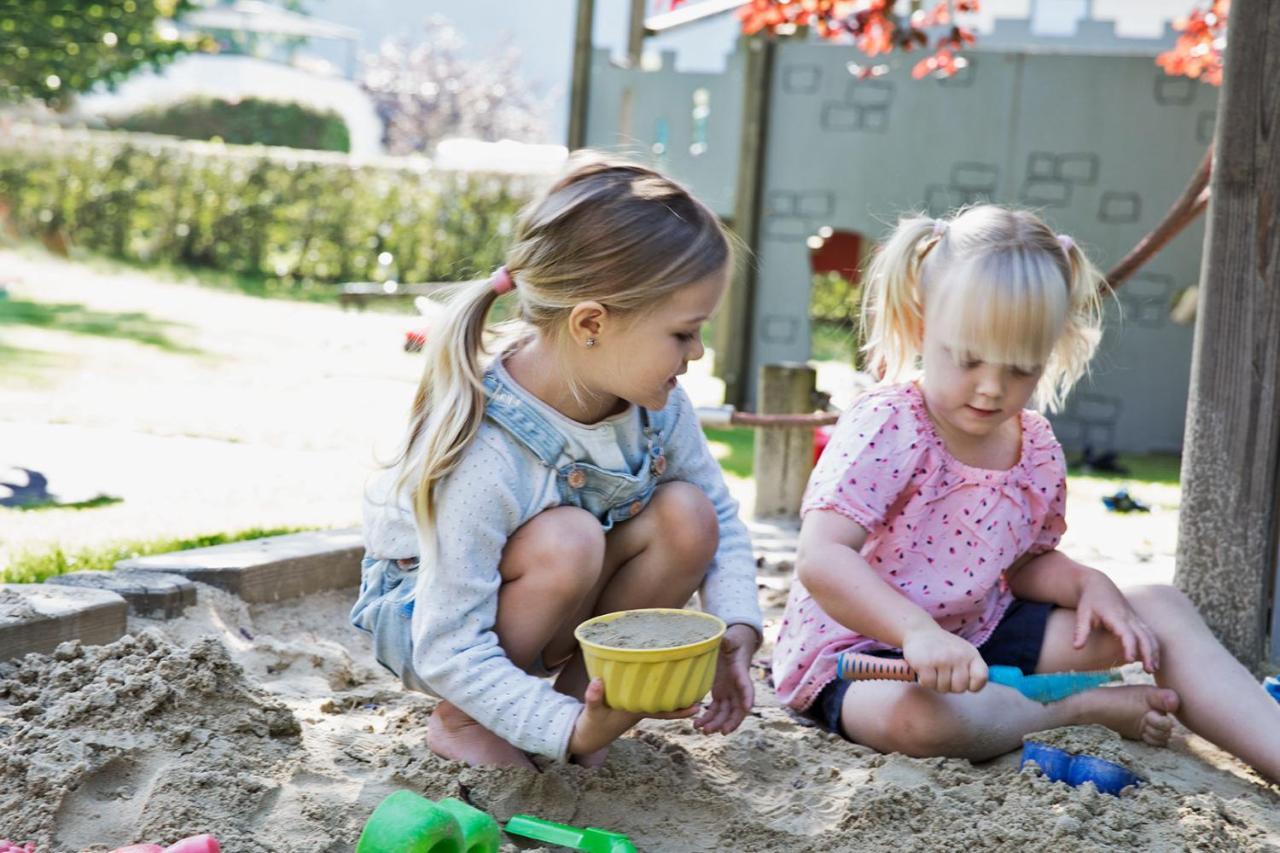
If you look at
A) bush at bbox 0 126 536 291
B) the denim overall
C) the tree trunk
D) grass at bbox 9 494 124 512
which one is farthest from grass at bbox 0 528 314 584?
bush at bbox 0 126 536 291

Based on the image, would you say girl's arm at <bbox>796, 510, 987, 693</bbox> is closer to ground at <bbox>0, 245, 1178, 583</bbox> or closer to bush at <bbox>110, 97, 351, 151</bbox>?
ground at <bbox>0, 245, 1178, 583</bbox>

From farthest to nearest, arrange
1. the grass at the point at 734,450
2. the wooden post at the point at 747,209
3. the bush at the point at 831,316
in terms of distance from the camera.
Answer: the bush at the point at 831,316, the wooden post at the point at 747,209, the grass at the point at 734,450

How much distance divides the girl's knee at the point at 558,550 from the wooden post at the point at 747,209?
4.85 m

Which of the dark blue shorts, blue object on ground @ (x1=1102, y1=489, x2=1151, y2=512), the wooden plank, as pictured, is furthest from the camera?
blue object on ground @ (x1=1102, y1=489, x2=1151, y2=512)

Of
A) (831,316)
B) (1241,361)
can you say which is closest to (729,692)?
(1241,361)

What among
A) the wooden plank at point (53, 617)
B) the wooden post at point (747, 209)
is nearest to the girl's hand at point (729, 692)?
the wooden plank at point (53, 617)

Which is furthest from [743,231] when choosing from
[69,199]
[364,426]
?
[69,199]

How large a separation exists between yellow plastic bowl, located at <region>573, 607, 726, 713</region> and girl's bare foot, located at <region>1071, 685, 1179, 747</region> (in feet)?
2.69

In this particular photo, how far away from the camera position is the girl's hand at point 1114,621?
2.26 m

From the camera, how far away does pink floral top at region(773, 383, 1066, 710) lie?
2.30 metres

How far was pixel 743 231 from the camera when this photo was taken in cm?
689

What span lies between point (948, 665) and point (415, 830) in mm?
841

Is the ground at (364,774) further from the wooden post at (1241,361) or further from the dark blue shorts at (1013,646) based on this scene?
the wooden post at (1241,361)

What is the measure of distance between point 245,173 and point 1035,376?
11722 mm
